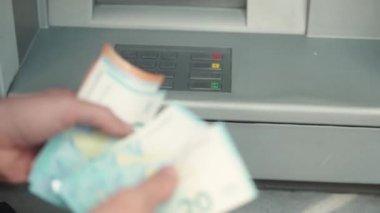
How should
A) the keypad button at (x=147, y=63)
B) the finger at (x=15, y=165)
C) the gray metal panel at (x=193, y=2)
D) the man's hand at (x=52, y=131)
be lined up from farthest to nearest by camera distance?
the gray metal panel at (x=193, y=2)
the keypad button at (x=147, y=63)
the finger at (x=15, y=165)
the man's hand at (x=52, y=131)

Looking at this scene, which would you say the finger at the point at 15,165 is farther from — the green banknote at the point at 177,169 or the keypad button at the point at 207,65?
the keypad button at the point at 207,65

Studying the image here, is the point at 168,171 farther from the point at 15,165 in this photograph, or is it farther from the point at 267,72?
the point at 267,72

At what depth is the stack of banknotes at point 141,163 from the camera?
2.20ft

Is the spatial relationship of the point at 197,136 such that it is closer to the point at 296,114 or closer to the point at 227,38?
the point at 296,114

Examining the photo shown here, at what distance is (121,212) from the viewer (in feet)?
2.04

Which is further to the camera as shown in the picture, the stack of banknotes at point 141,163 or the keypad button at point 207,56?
the keypad button at point 207,56

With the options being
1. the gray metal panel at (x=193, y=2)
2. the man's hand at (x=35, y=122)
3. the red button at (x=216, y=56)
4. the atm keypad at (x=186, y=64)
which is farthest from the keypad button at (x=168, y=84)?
the man's hand at (x=35, y=122)

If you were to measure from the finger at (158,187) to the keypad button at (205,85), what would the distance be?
1.47 ft

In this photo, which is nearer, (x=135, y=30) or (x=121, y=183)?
(x=121, y=183)

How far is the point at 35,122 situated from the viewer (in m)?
0.75

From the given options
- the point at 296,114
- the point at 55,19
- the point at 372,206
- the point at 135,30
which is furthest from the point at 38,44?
the point at 372,206

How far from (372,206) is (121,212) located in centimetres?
79

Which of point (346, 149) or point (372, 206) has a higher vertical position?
point (346, 149)

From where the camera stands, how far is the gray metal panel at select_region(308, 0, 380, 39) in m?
1.19
